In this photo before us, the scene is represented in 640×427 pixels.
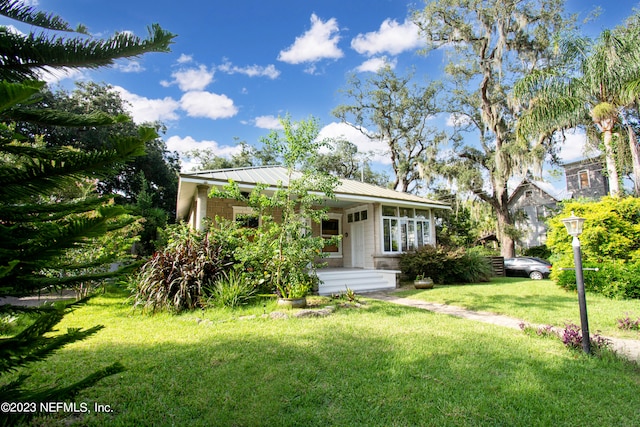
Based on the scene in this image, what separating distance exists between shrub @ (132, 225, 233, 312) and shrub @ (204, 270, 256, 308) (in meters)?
0.27

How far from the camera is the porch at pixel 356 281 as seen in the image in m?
10.7

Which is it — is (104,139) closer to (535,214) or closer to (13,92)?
(13,92)

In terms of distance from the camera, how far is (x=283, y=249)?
7.53m

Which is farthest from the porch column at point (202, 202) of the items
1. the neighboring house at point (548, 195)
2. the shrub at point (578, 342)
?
the neighboring house at point (548, 195)

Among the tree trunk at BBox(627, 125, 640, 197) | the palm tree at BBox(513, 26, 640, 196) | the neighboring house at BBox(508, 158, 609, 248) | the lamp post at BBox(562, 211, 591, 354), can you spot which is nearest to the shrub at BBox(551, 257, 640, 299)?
the palm tree at BBox(513, 26, 640, 196)

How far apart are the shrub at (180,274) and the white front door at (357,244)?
23.5 ft

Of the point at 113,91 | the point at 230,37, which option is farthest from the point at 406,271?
the point at 113,91

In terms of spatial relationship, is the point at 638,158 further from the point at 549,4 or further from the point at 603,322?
the point at 549,4

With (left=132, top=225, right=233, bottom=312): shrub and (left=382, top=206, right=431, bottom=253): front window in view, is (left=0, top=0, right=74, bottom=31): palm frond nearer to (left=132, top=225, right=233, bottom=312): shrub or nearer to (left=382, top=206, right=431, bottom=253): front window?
(left=132, top=225, right=233, bottom=312): shrub

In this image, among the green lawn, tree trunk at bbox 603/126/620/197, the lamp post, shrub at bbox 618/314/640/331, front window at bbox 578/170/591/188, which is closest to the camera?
the green lawn

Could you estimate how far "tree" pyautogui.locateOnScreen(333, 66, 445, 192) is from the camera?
24484 millimetres

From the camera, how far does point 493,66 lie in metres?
18.5

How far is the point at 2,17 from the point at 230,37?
8761 mm

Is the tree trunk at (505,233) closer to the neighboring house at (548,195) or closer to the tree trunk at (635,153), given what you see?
the neighboring house at (548,195)
